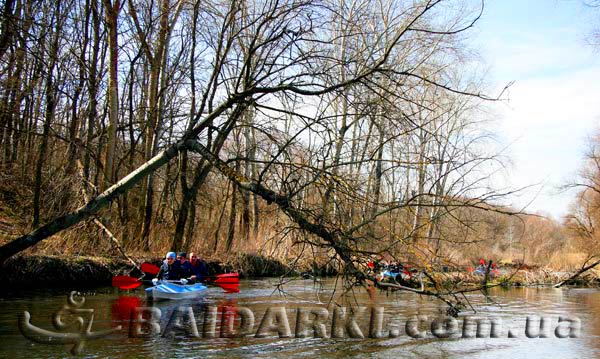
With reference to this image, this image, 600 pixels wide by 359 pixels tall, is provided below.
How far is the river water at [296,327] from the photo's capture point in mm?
8641

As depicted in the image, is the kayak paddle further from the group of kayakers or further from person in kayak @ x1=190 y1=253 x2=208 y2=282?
person in kayak @ x1=190 y1=253 x2=208 y2=282

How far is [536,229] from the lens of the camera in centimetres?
4603

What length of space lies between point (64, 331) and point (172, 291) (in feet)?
14.6

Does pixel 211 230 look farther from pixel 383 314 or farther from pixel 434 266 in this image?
pixel 434 266

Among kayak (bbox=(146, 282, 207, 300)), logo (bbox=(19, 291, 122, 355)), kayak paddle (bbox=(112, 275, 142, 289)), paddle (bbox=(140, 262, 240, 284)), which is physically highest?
paddle (bbox=(140, 262, 240, 284))

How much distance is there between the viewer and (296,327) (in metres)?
10.8

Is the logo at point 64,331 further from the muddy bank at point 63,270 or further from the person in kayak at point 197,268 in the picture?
the person in kayak at point 197,268

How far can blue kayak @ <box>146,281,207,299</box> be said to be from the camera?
13.6 metres

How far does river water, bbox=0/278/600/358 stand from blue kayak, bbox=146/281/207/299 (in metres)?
0.19

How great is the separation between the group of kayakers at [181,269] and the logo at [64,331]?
3050 millimetres

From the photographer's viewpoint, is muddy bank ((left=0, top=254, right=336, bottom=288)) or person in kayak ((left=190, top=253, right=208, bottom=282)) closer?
muddy bank ((left=0, top=254, right=336, bottom=288))

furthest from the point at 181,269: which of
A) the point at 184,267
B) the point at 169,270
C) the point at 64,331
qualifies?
the point at 64,331

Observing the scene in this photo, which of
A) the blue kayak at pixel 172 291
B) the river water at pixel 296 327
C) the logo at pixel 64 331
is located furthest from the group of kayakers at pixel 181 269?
the logo at pixel 64 331

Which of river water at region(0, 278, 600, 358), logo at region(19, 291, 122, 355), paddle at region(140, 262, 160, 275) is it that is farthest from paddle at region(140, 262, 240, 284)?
logo at region(19, 291, 122, 355)
